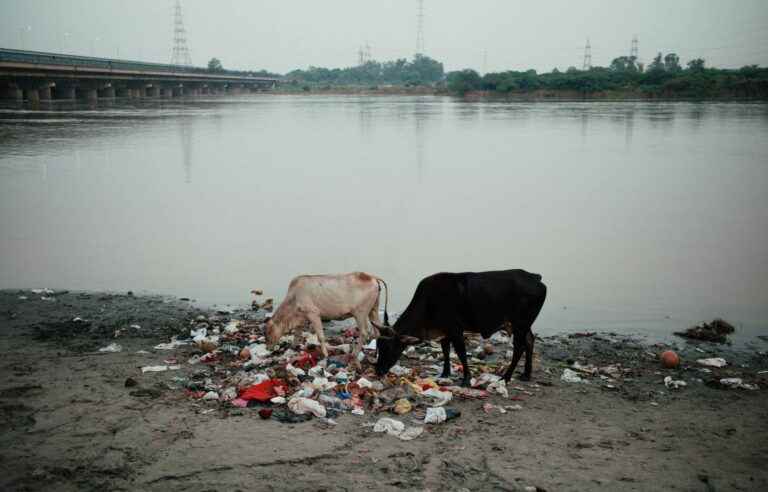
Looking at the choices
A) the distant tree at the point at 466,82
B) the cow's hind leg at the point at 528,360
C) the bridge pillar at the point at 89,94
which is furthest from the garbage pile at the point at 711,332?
the distant tree at the point at 466,82

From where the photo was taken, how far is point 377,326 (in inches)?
317

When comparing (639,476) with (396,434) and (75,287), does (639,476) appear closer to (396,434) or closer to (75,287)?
(396,434)

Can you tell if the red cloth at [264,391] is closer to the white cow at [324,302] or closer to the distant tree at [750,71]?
the white cow at [324,302]

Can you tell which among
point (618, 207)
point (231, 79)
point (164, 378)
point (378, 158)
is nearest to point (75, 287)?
point (164, 378)

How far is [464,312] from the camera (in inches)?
305

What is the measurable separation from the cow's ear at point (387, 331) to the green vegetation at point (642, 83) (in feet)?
308

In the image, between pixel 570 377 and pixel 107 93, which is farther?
pixel 107 93

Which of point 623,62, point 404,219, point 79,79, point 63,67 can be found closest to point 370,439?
point 404,219

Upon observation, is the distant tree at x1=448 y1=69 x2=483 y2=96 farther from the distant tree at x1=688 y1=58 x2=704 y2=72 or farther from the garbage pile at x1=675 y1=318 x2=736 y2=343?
the garbage pile at x1=675 y1=318 x2=736 y2=343

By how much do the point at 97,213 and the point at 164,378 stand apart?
41.1ft

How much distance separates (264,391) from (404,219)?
1162 cm

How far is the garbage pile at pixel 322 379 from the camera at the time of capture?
6859 millimetres

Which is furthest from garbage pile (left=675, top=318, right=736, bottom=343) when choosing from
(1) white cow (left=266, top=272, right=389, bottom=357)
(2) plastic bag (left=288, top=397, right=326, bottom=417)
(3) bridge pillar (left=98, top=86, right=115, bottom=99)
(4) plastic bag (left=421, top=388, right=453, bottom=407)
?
(3) bridge pillar (left=98, top=86, right=115, bottom=99)

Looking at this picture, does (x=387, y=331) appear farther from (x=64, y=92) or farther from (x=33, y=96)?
(x=64, y=92)
